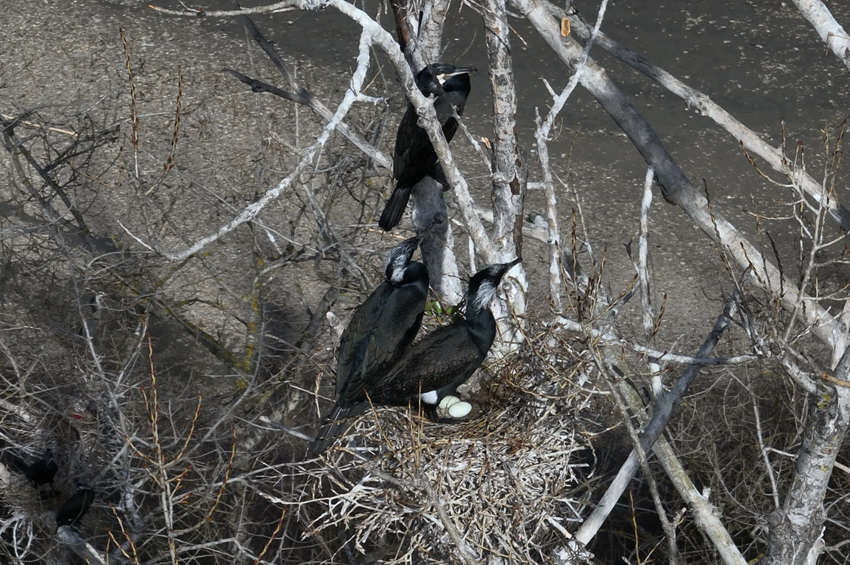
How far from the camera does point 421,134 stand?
6.46 meters

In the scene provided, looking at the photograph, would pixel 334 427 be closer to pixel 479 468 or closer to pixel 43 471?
pixel 479 468

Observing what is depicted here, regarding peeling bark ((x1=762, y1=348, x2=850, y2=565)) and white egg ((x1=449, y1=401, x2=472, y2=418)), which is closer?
white egg ((x1=449, y1=401, x2=472, y2=418))

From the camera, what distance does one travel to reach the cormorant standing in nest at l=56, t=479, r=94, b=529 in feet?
27.7

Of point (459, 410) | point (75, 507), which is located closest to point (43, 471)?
point (75, 507)

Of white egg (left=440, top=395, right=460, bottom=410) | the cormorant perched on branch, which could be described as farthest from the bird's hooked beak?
the cormorant perched on branch

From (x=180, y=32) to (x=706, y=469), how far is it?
12.3 metres

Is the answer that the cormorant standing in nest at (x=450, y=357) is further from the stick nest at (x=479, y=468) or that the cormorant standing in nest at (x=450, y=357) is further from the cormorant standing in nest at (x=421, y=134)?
the cormorant standing in nest at (x=421, y=134)

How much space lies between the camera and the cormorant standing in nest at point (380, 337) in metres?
5.89

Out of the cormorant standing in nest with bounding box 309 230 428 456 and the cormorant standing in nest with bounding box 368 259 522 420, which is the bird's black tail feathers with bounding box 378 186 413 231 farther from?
the cormorant standing in nest with bounding box 368 259 522 420

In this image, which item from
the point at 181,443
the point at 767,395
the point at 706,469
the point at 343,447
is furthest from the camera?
the point at 767,395

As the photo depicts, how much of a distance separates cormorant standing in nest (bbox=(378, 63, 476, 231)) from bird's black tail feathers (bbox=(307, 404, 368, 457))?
4.64ft

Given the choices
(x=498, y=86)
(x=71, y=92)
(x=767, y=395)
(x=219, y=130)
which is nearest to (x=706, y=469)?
(x=767, y=395)

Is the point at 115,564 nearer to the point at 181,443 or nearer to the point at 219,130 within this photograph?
the point at 181,443

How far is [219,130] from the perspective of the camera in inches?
637
